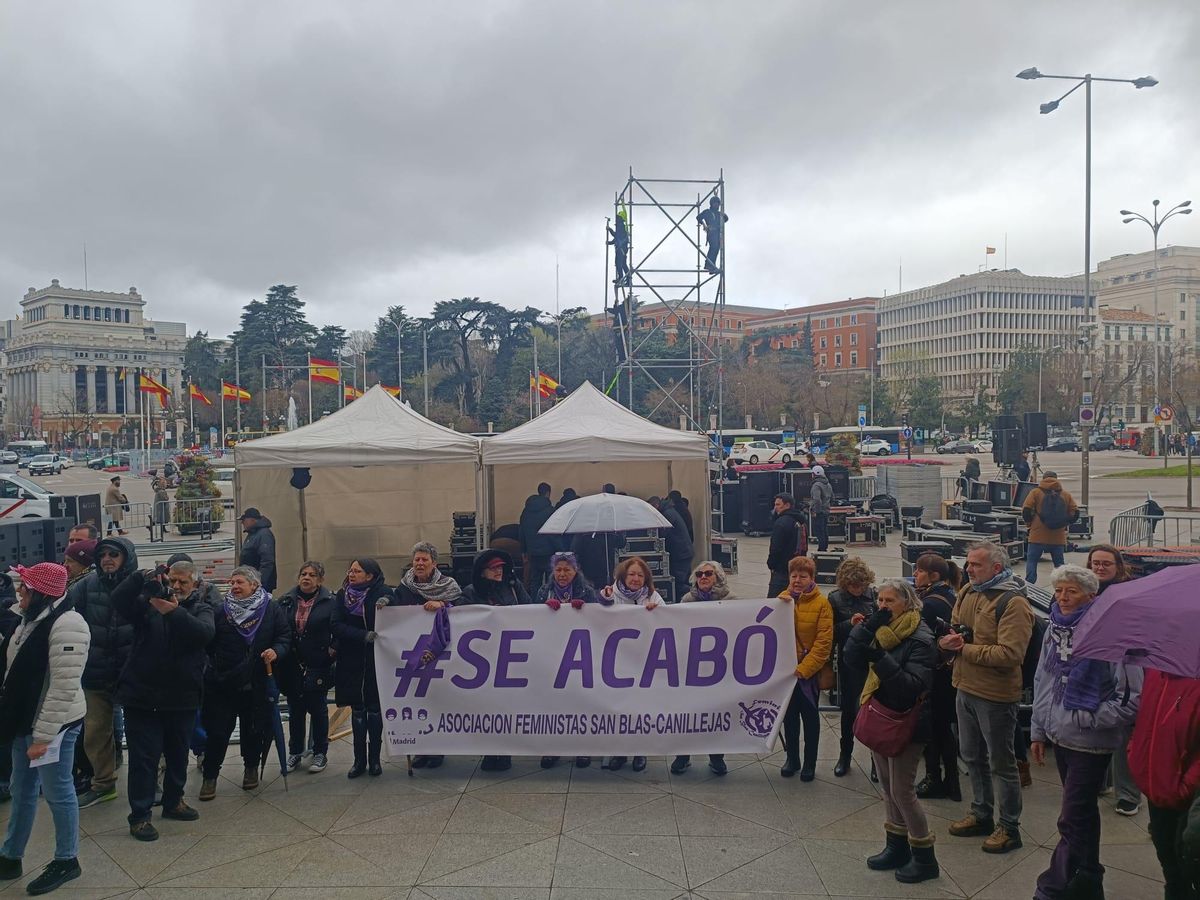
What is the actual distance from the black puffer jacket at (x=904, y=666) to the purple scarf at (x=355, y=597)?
10.8 ft

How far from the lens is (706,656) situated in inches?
239

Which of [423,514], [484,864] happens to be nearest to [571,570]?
[484,864]

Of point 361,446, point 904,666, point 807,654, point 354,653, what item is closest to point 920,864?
point 904,666

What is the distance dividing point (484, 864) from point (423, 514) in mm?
10626

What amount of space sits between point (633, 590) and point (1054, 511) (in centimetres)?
876

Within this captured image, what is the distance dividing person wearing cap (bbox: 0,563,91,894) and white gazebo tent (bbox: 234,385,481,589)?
588 cm

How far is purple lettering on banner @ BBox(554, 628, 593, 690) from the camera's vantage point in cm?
608

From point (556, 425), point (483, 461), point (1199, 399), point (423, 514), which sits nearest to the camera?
point (483, 461)

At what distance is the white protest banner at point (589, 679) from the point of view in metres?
6.00

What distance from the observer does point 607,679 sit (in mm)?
6066

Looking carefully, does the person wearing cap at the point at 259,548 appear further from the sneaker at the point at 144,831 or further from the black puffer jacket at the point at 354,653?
the sneaker at the point at 144,831

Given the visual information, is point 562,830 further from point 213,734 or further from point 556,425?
point 556,425

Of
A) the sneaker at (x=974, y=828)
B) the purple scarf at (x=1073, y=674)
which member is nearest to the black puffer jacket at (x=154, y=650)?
the sneaker at (x=974, y=828)

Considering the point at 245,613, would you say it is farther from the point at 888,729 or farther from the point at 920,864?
the point at 920,864
